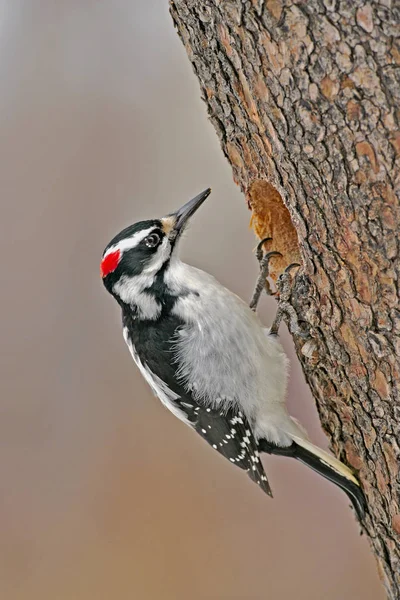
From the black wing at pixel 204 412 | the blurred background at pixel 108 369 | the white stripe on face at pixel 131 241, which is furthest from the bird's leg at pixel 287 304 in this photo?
the blurred background at pixel 108 369

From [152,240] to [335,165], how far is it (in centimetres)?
83

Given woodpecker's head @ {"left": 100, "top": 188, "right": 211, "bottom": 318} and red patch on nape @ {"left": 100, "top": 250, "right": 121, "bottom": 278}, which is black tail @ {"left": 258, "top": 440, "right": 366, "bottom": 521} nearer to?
woodpecker's head @ {"left": 100, "top": 188, "right": 211, "bottom": 318}

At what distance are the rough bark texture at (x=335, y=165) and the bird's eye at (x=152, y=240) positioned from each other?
1.10 feet

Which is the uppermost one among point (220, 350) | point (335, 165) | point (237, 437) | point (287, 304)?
point (335, 165)

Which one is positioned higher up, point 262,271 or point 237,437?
point 262,271

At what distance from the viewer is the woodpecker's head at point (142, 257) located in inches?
77.6

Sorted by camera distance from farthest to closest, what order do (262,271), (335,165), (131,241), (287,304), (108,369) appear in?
1. (108,369)
2. (262,271)
3. (131,241)
4. (287,304)
5. (335,165)

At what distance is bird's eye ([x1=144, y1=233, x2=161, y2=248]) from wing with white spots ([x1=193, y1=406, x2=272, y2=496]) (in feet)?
1.89

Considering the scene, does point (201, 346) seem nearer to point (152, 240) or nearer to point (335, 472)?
point (152, 240)

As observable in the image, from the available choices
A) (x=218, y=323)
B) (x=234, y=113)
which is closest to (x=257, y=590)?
(x=218, y=323)

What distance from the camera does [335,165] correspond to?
130cm

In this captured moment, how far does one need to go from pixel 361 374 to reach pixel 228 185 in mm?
1931

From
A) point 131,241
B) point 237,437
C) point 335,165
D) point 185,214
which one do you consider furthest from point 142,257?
point 335,165

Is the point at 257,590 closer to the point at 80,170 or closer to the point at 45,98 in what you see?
the point at 80,170
